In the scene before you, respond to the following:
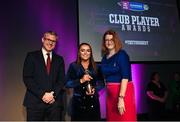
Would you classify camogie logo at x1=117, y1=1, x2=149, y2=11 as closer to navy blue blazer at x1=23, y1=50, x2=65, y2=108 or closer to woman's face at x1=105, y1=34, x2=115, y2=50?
woman's face at x1=105, y1=34, x2=115, y2=50

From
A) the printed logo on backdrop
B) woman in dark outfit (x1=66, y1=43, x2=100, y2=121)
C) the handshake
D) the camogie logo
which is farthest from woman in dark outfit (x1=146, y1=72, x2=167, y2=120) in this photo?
the handshake

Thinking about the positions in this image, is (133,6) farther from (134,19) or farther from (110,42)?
(110,42)

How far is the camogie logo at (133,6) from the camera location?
15.8ft

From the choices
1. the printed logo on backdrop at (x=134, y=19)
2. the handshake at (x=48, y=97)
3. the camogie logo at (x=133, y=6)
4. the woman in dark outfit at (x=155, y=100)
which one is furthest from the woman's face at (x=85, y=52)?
the woman in dark outfit at (x=155, y=100)

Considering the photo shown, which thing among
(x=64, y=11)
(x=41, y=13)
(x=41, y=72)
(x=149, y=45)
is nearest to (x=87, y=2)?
(x=64, y=11)

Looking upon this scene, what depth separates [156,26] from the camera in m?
5.05

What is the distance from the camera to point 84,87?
10.1 ft

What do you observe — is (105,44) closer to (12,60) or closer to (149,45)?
(12,60)

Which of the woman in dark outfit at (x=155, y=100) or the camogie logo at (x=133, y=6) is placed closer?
the camogie logo at (x=133, y=6)

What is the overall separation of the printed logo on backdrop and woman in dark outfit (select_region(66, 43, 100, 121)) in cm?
168

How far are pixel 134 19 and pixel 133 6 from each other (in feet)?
0.75

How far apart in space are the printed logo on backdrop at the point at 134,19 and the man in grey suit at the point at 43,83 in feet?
5.74

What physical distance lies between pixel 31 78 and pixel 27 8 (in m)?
1.47

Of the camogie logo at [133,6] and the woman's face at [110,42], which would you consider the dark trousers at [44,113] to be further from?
the camogie logo at [133,6]
